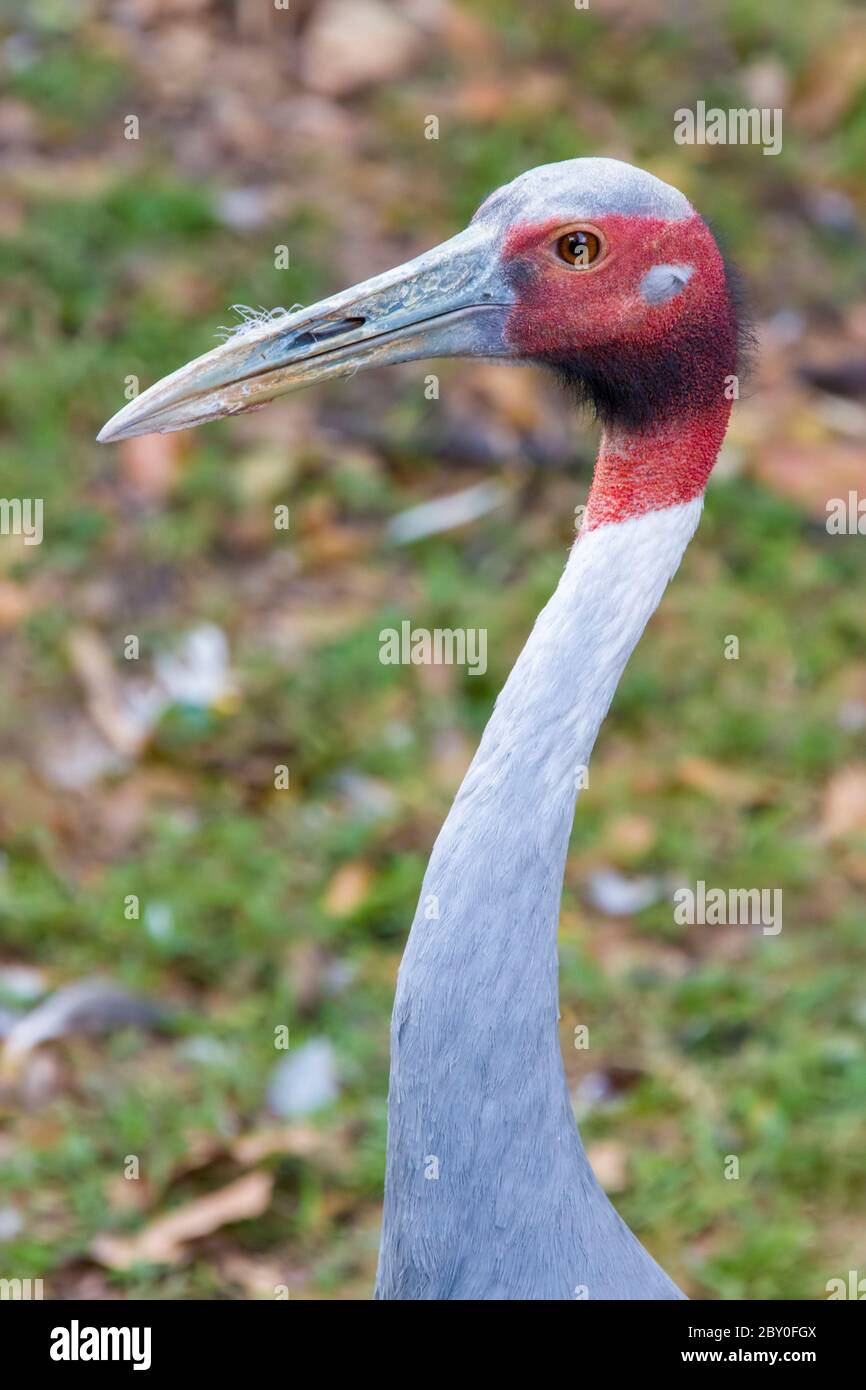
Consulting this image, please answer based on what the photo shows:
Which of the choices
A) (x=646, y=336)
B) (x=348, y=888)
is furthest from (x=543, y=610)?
A: (x=348, y=888)

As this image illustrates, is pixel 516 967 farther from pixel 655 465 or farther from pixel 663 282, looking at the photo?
pixel 663 282

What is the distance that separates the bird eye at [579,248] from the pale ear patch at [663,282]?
0.08m

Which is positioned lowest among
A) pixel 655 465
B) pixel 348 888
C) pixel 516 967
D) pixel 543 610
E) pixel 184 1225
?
pixel 184 1225

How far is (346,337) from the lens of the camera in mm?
2578

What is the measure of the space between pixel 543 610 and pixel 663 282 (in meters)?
0.48

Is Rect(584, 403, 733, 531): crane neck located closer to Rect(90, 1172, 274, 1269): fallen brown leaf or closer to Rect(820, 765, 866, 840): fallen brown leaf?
Rect(90, 1172, 274, 1269): fallen brown leaf

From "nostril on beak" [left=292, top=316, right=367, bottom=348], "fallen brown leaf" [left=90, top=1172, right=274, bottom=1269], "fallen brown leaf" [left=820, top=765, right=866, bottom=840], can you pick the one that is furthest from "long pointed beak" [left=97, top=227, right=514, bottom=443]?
"fallen brown leaf" [left=820, top=765, right=866, bottom=840]

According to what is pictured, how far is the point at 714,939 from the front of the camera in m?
4.56

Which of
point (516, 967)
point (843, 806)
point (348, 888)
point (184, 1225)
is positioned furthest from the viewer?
point (843, 806)

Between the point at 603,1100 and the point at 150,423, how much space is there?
7.19 ft

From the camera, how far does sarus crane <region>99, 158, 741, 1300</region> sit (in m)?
2.51

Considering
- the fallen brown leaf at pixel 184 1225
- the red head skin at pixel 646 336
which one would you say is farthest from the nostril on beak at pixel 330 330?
the fallen brown leaf at pixel 184 1225

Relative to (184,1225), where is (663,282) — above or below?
above
